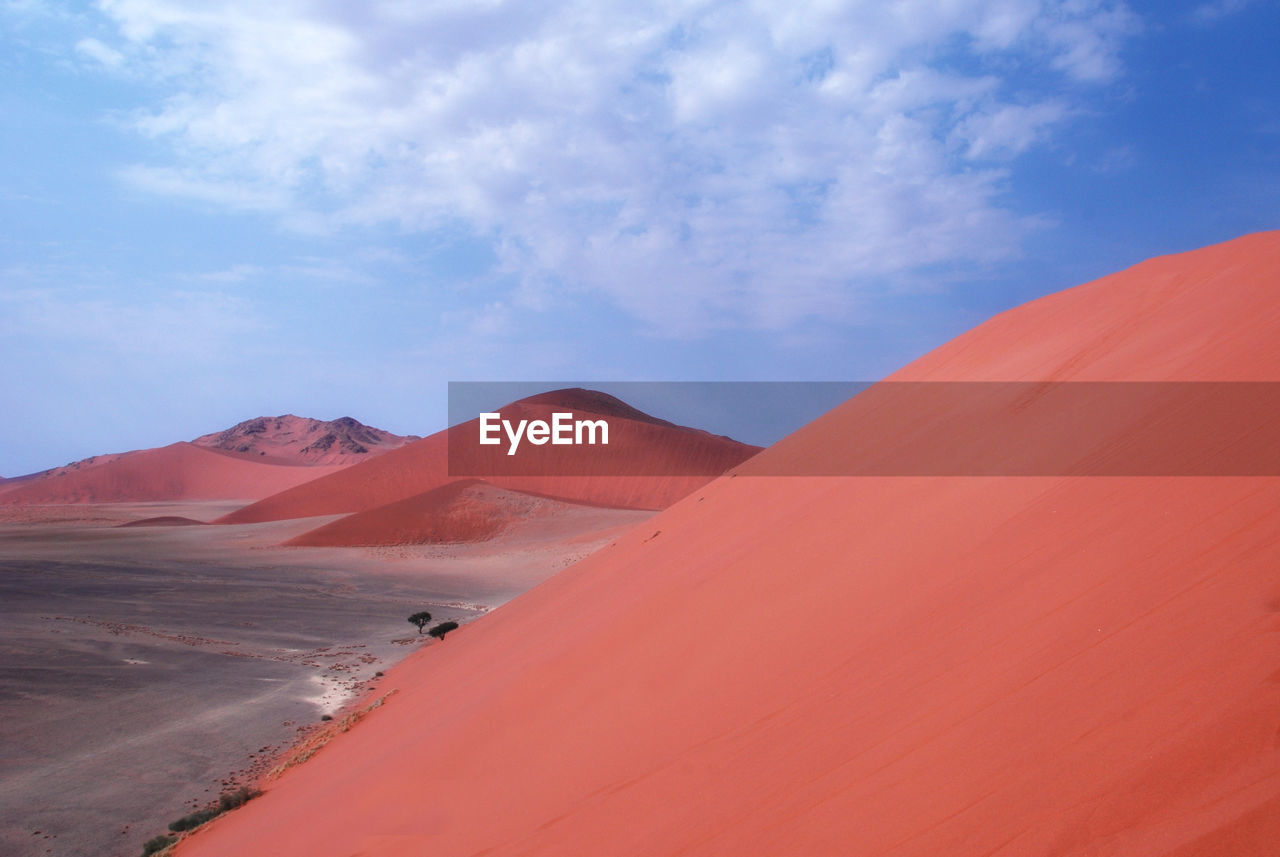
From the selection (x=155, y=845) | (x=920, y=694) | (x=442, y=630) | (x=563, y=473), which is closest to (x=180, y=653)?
(x=442, y=630)

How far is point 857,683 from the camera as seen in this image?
420 centimetres

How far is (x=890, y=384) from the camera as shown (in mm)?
12914

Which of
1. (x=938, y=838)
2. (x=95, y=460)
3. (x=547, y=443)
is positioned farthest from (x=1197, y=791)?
(x=95, y=460)

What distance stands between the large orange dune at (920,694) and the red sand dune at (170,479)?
101948 millimetres

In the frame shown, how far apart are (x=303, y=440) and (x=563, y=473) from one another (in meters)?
86.3

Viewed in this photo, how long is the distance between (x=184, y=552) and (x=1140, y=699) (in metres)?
47.2

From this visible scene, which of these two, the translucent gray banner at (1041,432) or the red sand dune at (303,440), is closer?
the translucent gray banner at (1041,432)

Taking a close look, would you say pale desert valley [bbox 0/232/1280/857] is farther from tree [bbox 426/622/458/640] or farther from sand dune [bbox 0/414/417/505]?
sand dune [bbox 0/414/417/505]

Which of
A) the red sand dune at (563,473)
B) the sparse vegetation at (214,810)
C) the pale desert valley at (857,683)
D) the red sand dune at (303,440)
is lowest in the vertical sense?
the sparse vegetation at (214,810)

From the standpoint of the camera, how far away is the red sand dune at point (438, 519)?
44406 millimetres

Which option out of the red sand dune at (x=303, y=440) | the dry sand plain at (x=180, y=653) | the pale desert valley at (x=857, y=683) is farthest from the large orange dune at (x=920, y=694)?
the red sand dune at (x=303, y=440)

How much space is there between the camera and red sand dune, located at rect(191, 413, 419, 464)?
12500cm

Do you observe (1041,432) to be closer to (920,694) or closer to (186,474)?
(920,694)

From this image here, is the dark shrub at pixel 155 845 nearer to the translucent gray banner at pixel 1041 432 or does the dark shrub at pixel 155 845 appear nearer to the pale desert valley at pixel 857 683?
the pale desert valley at pixel 857 683
